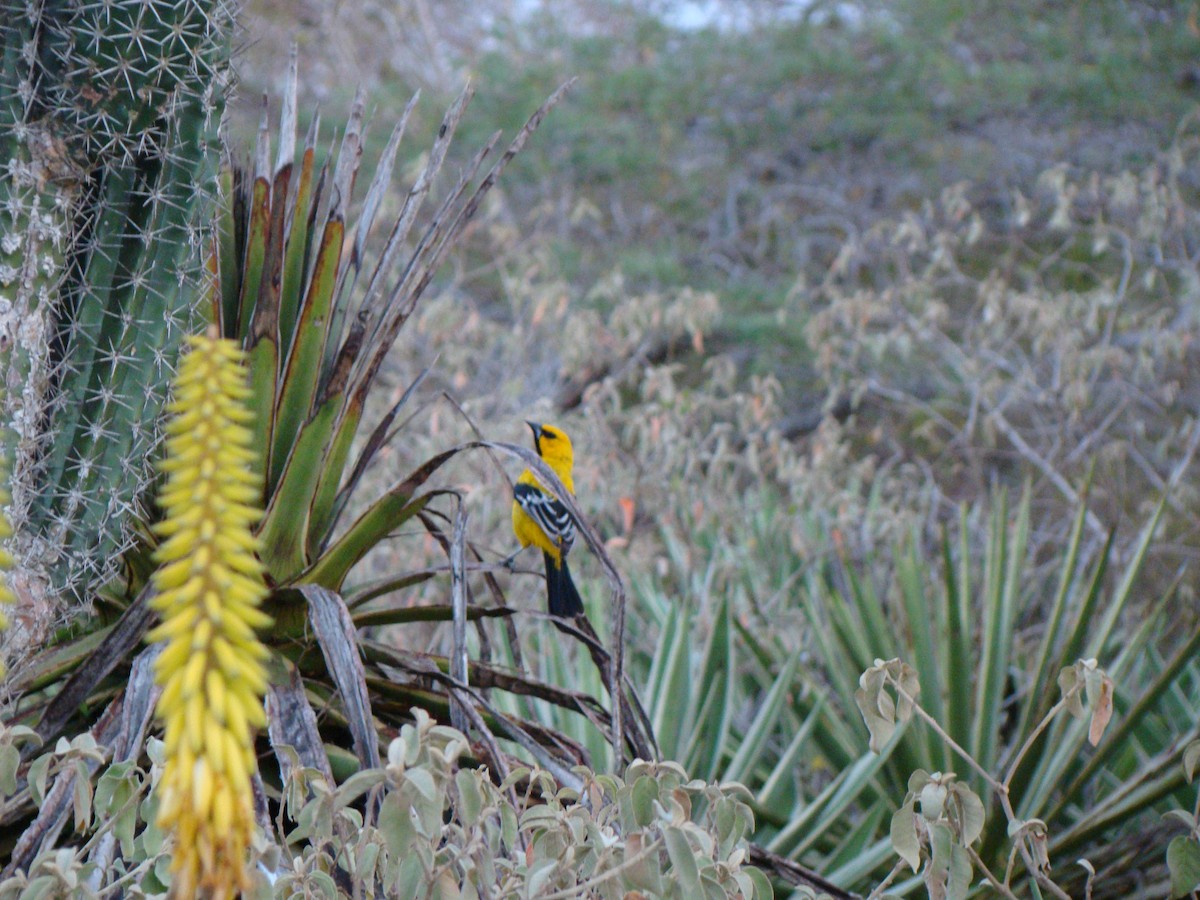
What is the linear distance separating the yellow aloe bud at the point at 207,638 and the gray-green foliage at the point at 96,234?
0.99 metres

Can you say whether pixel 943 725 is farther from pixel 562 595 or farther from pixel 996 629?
pixel 562 595

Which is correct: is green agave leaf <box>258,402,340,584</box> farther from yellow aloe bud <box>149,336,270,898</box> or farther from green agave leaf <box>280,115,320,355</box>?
yellow aloe bud <box>149,336,270,898</box>

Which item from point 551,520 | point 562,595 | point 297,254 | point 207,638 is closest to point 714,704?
point 562,595

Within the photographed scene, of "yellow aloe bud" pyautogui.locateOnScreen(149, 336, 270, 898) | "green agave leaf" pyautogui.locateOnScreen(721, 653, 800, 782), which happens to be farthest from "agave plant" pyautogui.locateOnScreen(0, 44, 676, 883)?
"yellow aloe bud" pyautogui.locateOnScreen(149, 336, 270, 898)

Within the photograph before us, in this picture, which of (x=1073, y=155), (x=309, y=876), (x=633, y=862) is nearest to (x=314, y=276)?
(x=309, y=876)

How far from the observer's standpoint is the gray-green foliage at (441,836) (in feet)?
4.75

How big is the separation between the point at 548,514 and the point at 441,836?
7.51ft

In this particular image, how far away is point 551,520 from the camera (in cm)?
380

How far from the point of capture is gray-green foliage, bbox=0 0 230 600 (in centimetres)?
179

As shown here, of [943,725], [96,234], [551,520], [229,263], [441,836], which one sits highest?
[96,234]

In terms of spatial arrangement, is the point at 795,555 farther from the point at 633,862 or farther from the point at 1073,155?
the point at 1073,155

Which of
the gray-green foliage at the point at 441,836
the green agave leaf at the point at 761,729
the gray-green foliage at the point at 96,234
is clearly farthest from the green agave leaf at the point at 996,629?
the gray-green foliage at the point at 96,234

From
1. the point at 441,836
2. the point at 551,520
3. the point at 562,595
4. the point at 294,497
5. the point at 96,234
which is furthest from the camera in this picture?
the point at 551,520

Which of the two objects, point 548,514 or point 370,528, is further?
point 548,514
